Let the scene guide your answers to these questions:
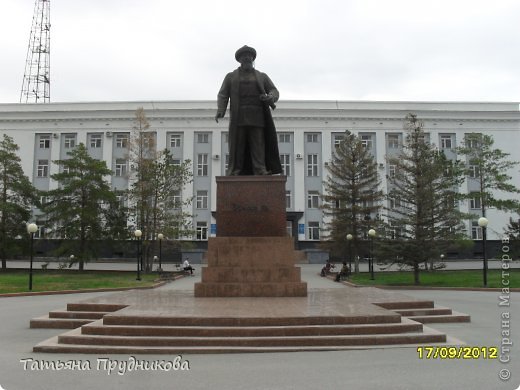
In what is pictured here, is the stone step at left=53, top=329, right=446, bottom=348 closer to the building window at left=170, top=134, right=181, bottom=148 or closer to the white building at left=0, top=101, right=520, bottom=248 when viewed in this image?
the white building at left=0, top=101, right=520, bottom=248

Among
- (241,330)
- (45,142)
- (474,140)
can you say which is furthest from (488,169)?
(45,142)

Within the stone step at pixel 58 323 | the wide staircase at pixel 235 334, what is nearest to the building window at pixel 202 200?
the stone step at pixel 58 323

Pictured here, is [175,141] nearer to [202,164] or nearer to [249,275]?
[202,164]

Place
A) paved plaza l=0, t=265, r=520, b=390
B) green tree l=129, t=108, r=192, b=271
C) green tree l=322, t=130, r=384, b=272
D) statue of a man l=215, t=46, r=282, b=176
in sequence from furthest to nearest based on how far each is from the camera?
green tree l=322, t=130, r=384, b=272 < green tree l=129, t=108, r=192, b=271 < statue of a man l=215, t=46, r=282, b=176 < paved plaza l=0, t=265, r=520, b=390

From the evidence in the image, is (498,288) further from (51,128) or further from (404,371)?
(51,128)

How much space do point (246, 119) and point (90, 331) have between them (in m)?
5.71

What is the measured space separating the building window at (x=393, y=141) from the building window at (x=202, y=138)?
51.6 ft

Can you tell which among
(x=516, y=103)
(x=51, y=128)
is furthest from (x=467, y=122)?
(x=51, y=128)

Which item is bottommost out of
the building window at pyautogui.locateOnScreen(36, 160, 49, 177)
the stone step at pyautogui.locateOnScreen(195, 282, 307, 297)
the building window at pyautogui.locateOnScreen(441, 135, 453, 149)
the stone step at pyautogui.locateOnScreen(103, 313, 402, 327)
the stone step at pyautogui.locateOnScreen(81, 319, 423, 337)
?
the stone step at pyautogui.locateOnScreen(81, 319, 423, 337)

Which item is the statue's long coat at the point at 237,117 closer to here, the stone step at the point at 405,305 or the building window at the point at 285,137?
the stone step at the point at 405,305

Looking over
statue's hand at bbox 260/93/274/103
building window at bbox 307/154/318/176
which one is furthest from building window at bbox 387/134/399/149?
statue's hand at bbox 260/93/274/103

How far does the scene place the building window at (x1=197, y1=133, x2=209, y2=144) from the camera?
42.6m

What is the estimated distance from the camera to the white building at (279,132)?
4175 cm

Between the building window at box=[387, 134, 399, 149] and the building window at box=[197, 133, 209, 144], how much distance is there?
15741mm
